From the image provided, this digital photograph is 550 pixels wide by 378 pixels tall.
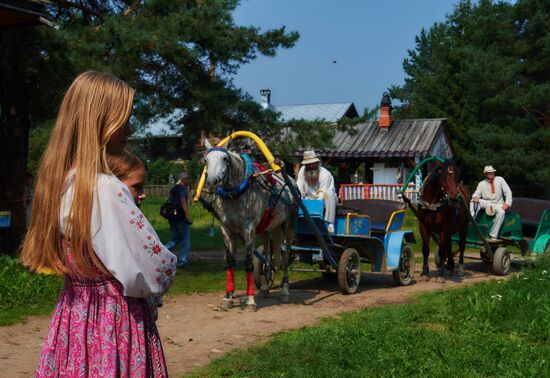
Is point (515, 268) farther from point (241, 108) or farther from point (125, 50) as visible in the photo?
point (125, 50)

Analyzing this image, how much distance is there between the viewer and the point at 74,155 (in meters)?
2.49

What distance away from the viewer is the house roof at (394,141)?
31578mm

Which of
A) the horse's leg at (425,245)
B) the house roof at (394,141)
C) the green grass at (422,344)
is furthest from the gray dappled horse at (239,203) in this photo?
the house roof at (394,141)

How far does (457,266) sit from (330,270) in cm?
308

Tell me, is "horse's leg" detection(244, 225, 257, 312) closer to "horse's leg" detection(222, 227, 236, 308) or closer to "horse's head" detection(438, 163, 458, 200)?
"horse's leg" detection(222, 227, 236, 308)

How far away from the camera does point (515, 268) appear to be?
1380cm

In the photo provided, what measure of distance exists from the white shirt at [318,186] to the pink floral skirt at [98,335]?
7.67 m

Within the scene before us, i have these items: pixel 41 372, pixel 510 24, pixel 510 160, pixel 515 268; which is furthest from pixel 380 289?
pixel 510 24

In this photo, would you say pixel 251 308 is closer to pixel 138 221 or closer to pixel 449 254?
pixel 449 254

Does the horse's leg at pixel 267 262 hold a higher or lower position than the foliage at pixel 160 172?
lower

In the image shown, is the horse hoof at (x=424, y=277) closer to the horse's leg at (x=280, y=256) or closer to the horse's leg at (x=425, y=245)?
the horse's leg at (x=425, y=245)

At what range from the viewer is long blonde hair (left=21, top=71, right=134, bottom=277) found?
2436mm

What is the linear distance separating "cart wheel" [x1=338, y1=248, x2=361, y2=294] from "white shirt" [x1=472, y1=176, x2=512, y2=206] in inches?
160

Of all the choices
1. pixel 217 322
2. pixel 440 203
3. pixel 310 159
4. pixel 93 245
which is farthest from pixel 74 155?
pixel 440 203
